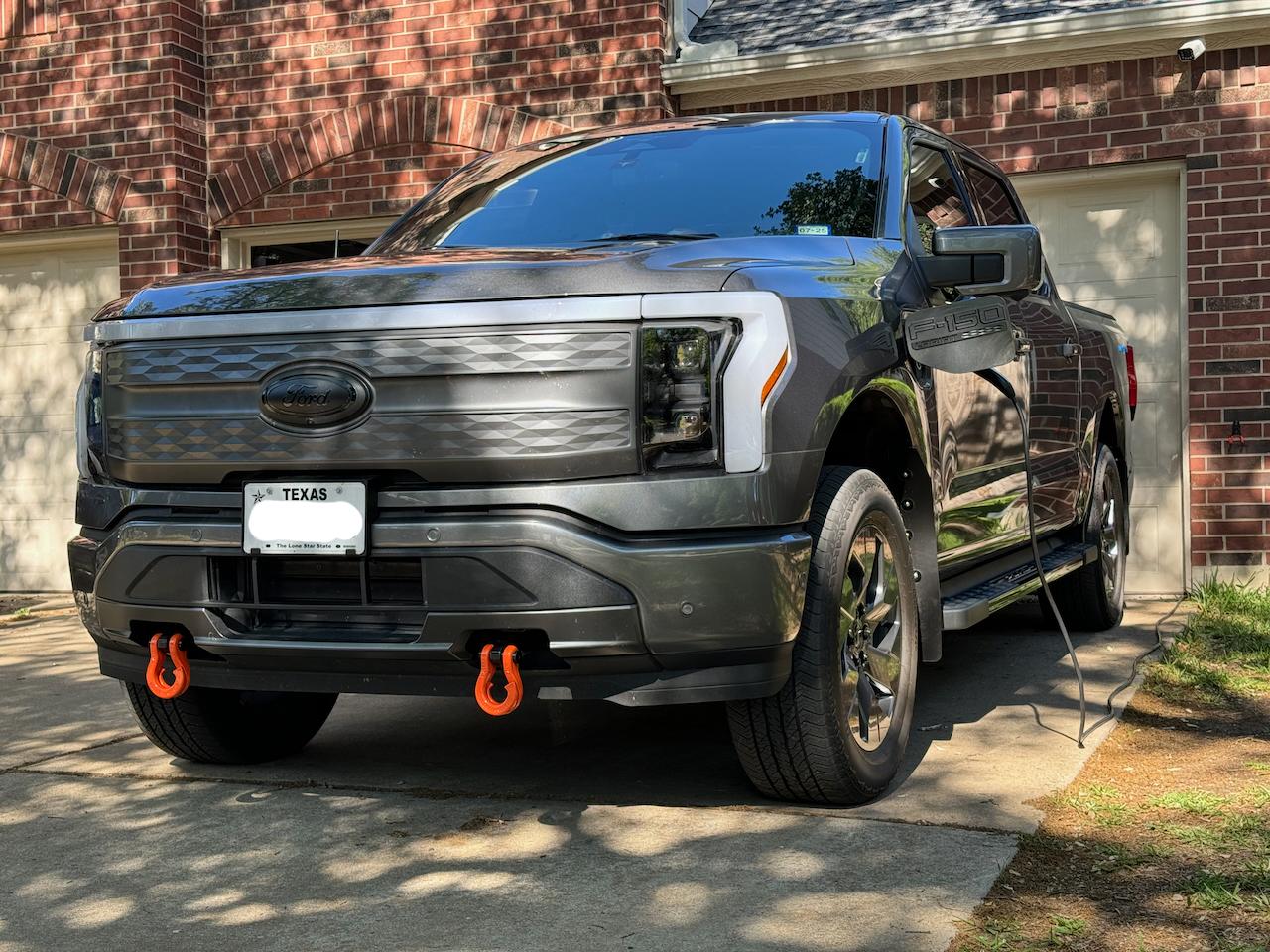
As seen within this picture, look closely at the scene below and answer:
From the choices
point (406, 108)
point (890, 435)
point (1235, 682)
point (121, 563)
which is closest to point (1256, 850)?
point (890, 435)

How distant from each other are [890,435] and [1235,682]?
7.07 feet

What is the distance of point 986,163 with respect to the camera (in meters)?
6.16

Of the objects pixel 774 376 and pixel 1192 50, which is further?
pixel 1192 50

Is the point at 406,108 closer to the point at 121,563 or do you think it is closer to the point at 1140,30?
the point at 1140,30

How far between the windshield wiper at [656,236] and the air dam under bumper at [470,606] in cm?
119

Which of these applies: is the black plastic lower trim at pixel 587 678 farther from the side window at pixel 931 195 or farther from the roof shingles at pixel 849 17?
the roof shingles at pixel 849 17

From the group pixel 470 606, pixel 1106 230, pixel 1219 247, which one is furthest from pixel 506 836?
pixel 1106 230

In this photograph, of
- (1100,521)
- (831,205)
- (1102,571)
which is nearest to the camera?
(831,205)

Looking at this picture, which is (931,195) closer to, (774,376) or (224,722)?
(774,376)

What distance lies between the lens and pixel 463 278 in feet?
11.6

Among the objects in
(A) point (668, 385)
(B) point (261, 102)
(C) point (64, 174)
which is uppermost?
(B) point (261, 102)

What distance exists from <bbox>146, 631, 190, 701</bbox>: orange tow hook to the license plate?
15.0 inches

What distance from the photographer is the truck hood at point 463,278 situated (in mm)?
3449

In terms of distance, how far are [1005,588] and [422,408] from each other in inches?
93.7
